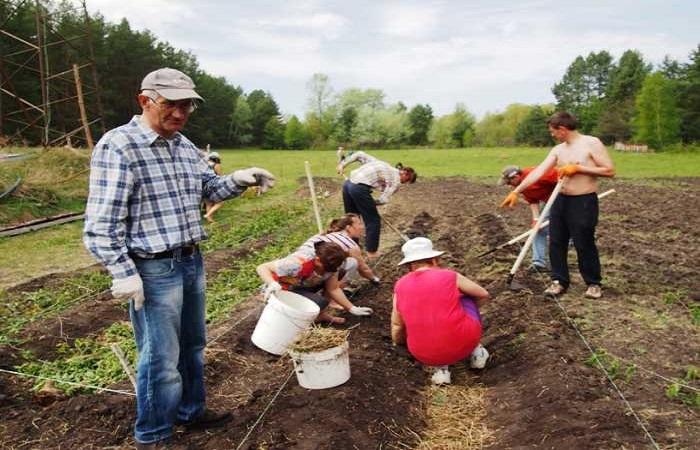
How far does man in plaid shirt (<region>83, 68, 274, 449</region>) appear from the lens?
282cm

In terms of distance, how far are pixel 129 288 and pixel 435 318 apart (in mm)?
2189

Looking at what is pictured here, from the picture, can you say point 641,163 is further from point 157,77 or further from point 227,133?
point 227,133

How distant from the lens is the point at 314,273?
17.3 ft

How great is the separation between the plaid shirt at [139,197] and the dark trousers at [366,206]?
447 centimetres

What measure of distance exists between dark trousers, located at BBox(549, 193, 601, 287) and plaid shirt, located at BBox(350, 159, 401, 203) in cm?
231

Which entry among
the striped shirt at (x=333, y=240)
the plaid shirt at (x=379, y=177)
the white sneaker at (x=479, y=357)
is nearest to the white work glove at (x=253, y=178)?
the striped shirt at (x=333, y=240)

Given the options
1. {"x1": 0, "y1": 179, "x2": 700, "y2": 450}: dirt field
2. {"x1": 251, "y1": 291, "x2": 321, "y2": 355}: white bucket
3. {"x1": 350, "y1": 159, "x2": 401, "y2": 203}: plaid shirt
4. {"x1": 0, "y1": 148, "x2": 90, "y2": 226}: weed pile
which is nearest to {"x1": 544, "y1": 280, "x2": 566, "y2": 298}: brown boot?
{"x1": 0, "y1": 179, "x2": 700, "y2": 450}: dirt field

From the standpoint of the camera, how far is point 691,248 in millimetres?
8508

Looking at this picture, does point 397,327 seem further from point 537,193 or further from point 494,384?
point 537,193

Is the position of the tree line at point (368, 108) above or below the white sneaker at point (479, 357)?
above

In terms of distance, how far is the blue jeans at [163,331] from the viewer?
3035mm

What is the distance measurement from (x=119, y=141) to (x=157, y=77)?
37 centimetres

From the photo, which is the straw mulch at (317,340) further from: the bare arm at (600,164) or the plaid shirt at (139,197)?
the bare arm at (600,164)

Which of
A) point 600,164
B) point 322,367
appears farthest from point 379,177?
point 322,367
